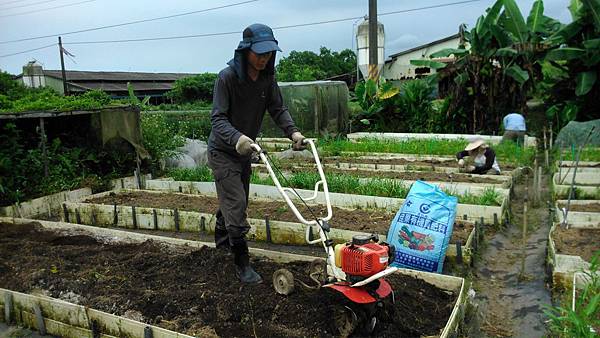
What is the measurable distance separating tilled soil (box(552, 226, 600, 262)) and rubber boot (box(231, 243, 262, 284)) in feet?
8.38

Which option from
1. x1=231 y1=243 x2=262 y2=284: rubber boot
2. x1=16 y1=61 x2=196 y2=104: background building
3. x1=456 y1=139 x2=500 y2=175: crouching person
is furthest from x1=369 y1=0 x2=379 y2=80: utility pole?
x1=16 y1=61 x2=196 y2=104: background building

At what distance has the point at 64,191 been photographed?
7.38 m

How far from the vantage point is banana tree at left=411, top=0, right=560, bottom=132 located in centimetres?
1107

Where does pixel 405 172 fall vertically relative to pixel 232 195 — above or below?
below

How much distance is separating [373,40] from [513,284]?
11544mm

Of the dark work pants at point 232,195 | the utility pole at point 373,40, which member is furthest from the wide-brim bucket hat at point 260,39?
the utility pole at point 373,40

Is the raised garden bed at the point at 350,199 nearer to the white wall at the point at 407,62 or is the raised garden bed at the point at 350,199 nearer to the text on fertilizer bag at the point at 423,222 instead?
the text on fertilizer bag at the point at 423,222

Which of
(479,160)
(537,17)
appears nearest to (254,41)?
(479,160)

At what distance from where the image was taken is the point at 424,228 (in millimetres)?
3982

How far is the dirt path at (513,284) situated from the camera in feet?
11.3

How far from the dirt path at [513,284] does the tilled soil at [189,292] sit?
449mm

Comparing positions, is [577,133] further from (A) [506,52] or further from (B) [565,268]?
(A) [506,52]

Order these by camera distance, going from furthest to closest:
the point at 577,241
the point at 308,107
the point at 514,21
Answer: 1. the point at 308,107
2. the point at 514,21
3. the point at 577,241

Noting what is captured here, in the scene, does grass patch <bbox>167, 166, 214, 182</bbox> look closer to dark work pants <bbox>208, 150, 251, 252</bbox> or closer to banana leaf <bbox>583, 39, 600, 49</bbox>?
dark work pants <bbox>208, 150, 251, 252</bbox>
